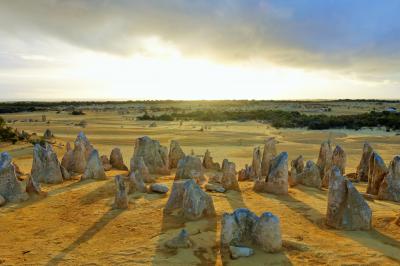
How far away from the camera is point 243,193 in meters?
9.22

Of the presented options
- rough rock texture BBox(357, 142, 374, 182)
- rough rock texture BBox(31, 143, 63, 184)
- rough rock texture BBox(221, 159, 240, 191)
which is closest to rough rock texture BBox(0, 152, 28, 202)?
rough rock texture BBox(31, 143, 63, 184)

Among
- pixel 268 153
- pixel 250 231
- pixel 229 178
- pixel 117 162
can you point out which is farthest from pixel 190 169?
pixel 250 231

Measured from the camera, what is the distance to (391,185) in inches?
356

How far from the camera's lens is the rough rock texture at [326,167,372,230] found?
6781mm

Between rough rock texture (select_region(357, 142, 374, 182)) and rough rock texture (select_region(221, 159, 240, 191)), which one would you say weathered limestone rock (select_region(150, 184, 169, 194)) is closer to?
rough rock texture (select_region(221, 159, 240, 191))

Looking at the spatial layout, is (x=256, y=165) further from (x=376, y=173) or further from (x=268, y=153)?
(x=376, y=173)

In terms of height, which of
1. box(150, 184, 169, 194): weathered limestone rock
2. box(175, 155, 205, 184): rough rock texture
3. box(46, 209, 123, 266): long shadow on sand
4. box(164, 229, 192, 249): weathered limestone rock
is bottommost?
box(46, 209, 123, 266): long shadow on sand

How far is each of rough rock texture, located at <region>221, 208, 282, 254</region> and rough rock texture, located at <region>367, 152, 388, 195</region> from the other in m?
4.76

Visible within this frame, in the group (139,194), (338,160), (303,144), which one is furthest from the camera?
(303,144)

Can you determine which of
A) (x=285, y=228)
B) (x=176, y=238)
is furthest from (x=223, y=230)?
(x=285, y=228)

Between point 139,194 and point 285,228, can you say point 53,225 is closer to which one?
point 139,194

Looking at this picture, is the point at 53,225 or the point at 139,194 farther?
the point at 139,194

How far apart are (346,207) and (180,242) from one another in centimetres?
301

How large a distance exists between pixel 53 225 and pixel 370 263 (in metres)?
5.38
